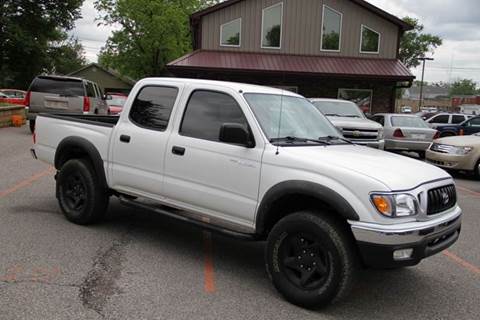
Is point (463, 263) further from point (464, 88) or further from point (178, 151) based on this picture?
point (464, 88)

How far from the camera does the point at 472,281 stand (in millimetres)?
5250

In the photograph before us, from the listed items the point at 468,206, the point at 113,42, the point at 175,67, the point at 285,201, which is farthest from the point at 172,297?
the point at 113,42

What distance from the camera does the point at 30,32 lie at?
3919 cm

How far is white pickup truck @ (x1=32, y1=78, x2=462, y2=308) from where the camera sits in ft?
13.5

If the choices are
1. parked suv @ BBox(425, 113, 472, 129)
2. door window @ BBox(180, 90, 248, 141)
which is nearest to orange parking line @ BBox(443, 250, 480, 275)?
door window @ BBox(180, 90, 248, 141)

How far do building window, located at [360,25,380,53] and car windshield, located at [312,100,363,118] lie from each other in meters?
10.6

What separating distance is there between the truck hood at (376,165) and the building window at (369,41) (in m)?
Result: 21.3

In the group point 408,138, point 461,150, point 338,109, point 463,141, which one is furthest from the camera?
point 408,138

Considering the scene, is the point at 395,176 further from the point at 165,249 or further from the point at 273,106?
the point at 165,249

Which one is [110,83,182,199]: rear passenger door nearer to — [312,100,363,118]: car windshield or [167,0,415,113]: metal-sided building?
[312,100,363,118]: car windshield

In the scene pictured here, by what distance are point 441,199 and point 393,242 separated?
2.73 feet

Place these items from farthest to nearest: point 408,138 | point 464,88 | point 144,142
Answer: point 464,88 < point 408,138 < point 144,142

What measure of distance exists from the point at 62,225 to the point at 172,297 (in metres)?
2.73

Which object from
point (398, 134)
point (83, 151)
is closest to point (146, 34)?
point (398, 134)
